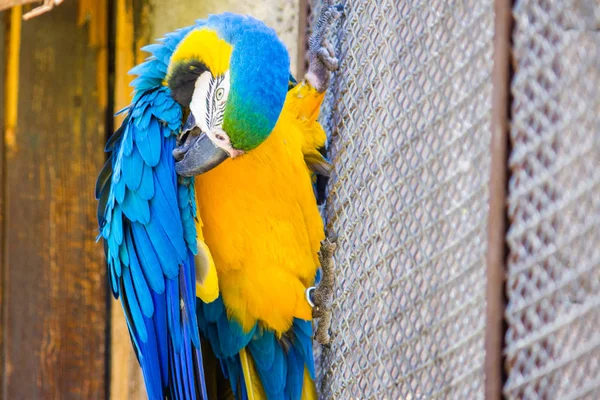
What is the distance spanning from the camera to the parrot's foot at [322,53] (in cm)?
183

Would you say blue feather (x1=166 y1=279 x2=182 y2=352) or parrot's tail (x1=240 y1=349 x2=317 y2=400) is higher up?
blue feather (x1=166 y1=279 x2=182 y2=352)

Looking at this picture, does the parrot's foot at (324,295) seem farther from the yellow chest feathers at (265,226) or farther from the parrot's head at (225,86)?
the parrot's head at (225,86)

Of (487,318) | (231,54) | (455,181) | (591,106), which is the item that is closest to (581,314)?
(487,318)

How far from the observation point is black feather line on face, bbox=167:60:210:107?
1743 millimetres

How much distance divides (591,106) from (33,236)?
168 centimetres

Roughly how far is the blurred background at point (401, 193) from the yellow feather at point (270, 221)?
9 cm

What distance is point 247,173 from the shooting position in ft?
6.08

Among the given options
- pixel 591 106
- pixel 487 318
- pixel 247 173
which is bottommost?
pixel 247 173

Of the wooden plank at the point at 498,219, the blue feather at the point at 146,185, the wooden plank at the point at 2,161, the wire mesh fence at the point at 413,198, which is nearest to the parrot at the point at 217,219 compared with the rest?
the blue feather at the point at 146,185

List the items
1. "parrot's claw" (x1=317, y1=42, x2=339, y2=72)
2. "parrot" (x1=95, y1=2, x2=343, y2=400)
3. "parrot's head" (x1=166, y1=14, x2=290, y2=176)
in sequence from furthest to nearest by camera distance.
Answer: "parrot's claw" (x1=317, y1=42, x2=339, y2=72) < "parrot" (x1=95, y1=2, x2=343, y2=400) < "parrot's head" (x1=166, y1=14, x2=290, y2=176)

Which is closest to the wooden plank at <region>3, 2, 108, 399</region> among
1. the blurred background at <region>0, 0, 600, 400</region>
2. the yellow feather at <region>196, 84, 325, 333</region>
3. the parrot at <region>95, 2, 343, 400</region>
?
the blurred background at <region>0, 0, 600, 400</region>

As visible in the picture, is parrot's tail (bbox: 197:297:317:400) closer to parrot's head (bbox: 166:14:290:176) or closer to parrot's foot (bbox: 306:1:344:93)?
parrot's head (bbox: 166:14:290:176)

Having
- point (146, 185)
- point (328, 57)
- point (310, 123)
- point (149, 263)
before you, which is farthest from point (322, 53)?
point (149, 263)

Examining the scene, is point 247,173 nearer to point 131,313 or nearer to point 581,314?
point 131,313
